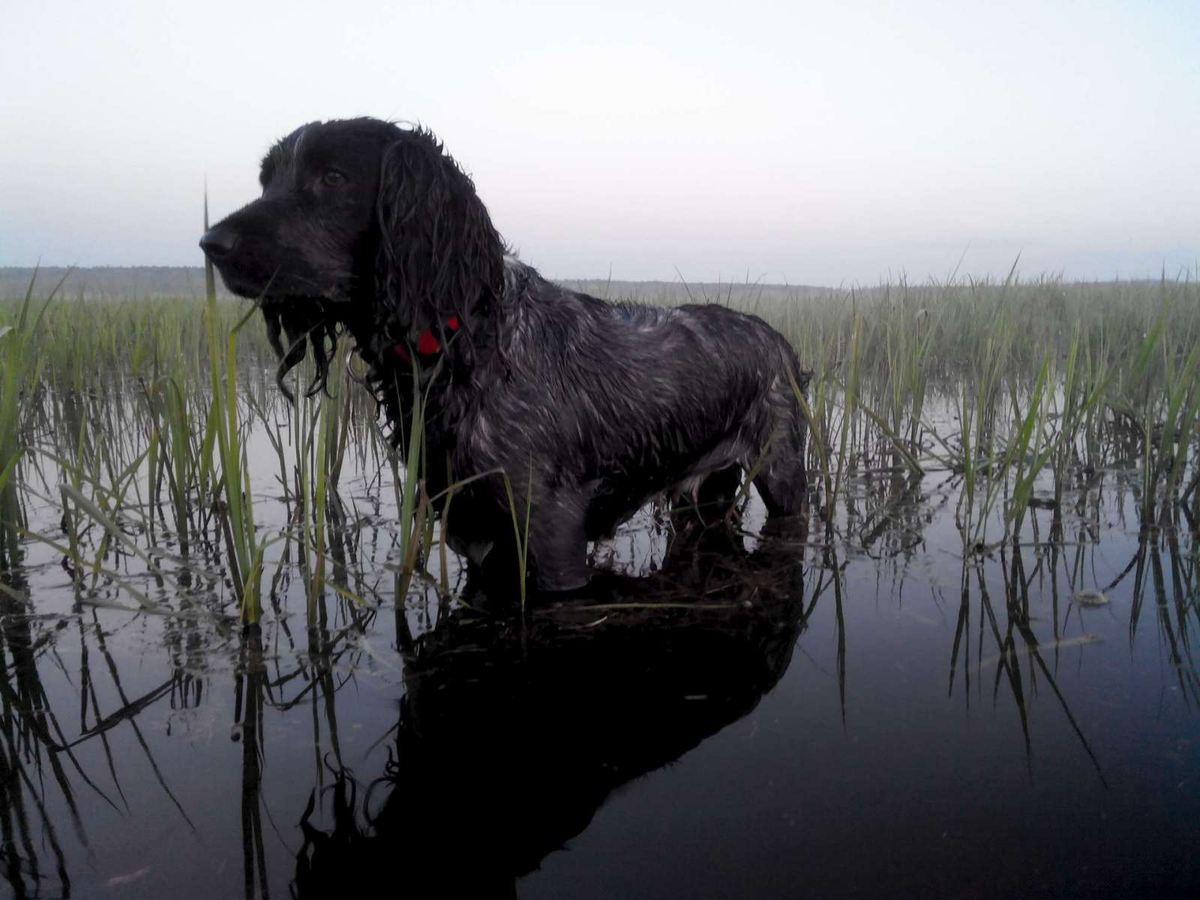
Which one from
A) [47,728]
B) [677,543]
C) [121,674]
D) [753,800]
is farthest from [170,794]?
[677,543]

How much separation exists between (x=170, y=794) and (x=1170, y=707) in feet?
7.39

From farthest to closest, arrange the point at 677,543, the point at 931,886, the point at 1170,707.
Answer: the point at 677,543 < the point at 1170,707 < the point at 931,886

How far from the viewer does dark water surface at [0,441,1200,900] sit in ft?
4.55

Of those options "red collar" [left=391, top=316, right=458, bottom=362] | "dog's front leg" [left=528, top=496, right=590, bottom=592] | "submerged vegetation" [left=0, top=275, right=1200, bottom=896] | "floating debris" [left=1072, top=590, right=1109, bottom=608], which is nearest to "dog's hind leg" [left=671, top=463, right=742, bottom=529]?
"submerged vegetation" [left=0, top=275, right=1200, bottom=896]

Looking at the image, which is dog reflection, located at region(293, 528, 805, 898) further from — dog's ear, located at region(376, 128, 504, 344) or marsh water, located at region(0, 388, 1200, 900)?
dog's ear, located at region(376, 128, 504, 344)

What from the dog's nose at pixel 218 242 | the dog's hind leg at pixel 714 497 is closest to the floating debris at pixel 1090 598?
the dog's hind leg at pixel 714 497

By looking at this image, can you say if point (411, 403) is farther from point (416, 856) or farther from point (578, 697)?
point (416, 856)

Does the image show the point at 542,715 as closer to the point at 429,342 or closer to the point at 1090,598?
the point at 429,342

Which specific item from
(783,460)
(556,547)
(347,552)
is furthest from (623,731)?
(783,460)

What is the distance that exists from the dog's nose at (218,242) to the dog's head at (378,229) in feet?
0.52

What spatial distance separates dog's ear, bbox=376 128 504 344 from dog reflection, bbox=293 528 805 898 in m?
0.99

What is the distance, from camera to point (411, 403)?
2559 millimetres

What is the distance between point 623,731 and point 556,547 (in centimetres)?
84

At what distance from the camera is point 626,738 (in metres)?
1.83
